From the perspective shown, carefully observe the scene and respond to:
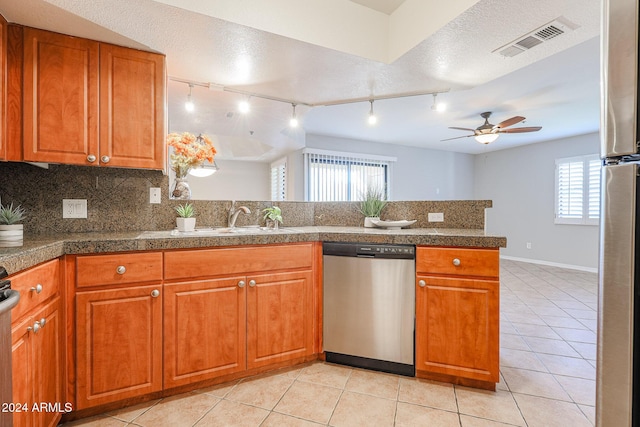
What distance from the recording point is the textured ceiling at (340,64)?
161cm

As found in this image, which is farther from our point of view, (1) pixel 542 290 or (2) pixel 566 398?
(1) pixel 542 290

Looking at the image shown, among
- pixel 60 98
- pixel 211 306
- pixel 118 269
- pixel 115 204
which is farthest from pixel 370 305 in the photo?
pixel 60 98

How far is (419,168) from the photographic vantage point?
22.2 feet

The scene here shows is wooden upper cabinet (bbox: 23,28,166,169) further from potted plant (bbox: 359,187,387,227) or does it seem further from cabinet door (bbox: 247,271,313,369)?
potted plant (bbox: 359,187,387,227)

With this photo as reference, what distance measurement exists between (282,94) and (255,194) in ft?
10.4

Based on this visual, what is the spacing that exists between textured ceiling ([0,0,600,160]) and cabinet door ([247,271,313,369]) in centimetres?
153

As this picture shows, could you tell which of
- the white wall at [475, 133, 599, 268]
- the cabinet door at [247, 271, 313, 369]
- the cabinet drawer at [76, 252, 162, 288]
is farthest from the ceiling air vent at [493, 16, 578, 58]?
the white wall at [475, 133, 599, 268]

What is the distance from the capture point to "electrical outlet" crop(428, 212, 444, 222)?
8.02 feet

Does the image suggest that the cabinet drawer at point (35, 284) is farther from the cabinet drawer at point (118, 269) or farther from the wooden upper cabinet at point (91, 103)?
the wooden upper cabinet at point (91, 103)

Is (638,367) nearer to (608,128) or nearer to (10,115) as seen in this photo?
(608,128)

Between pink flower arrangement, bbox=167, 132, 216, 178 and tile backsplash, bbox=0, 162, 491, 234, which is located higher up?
pink flower arrangement, bbox=167, 132, 216, 178

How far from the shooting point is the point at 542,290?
13.6 ft

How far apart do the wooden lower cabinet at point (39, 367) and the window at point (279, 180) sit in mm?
4128

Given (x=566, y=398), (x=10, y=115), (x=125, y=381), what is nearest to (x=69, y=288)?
(x=125, y=381)
